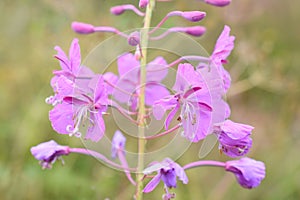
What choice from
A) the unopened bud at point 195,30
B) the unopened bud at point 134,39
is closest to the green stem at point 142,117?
the unopened bud at point 134,39

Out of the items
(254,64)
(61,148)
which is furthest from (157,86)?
(254,64)

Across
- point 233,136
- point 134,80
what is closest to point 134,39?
point 134,80

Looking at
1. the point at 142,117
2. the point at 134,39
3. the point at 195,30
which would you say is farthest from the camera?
the point at 195,30

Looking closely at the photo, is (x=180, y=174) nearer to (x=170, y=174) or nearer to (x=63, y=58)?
(x=170, y=174)

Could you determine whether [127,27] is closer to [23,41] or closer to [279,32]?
[23,41]

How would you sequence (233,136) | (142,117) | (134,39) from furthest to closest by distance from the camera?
(142,117) < (134,39) < (233,136)

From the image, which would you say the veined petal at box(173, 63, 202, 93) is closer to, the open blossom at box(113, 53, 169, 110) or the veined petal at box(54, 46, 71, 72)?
the veined petal at box(54, 46, 71, 72)

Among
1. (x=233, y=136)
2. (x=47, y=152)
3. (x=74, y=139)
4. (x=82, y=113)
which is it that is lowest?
(x=74, y=139)

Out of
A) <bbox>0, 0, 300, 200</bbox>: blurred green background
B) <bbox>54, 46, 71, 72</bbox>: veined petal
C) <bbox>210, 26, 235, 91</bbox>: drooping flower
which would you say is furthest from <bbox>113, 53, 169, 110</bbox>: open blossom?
<bbox>0, 0, 300, 200</bbox>: blurred green background

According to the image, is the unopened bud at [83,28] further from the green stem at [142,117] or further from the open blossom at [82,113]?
the open blossom at [82,113]
